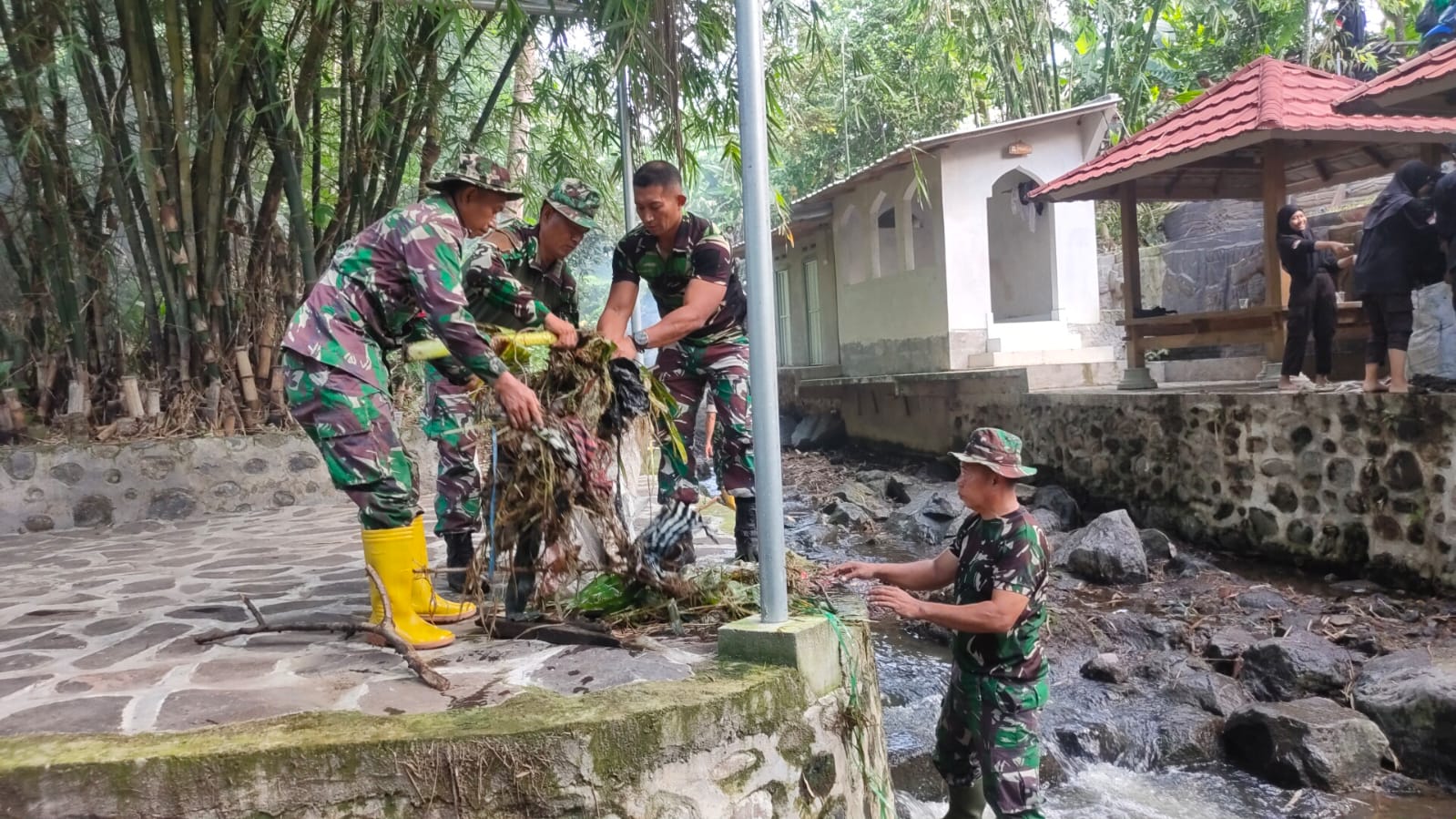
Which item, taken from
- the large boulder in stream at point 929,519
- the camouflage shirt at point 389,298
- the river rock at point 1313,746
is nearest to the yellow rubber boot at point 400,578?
the camouflage shirt at point 389,298

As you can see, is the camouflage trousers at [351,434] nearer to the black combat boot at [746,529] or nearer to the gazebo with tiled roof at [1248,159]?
the black combat boot at [746,529]

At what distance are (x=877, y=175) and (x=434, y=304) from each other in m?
11.7

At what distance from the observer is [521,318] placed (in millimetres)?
3494

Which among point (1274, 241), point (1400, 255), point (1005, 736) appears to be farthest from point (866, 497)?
point (1005, 736)

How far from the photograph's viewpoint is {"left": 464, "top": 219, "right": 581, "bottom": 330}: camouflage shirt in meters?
3.50

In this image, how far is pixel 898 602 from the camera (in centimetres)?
273

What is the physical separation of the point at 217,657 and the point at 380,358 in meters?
1.08

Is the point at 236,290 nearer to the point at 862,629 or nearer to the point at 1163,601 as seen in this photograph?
the point at 862,629

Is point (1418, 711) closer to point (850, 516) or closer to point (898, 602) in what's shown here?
point (898, 602)

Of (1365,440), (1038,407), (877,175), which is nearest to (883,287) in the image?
(877,175)

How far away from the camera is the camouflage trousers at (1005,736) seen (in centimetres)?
278

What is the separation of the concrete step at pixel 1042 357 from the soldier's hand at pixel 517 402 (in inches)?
407

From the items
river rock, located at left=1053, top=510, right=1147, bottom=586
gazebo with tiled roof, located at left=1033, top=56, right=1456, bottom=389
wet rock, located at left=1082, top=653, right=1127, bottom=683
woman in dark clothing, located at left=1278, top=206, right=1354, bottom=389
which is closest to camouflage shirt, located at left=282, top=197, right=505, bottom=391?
wet rock, located at left=1082, top=653, right=1127, bottom=683

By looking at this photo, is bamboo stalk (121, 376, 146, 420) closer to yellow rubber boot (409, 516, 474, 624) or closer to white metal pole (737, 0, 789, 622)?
yellow rubber boot (409, 516, 474, 624)
